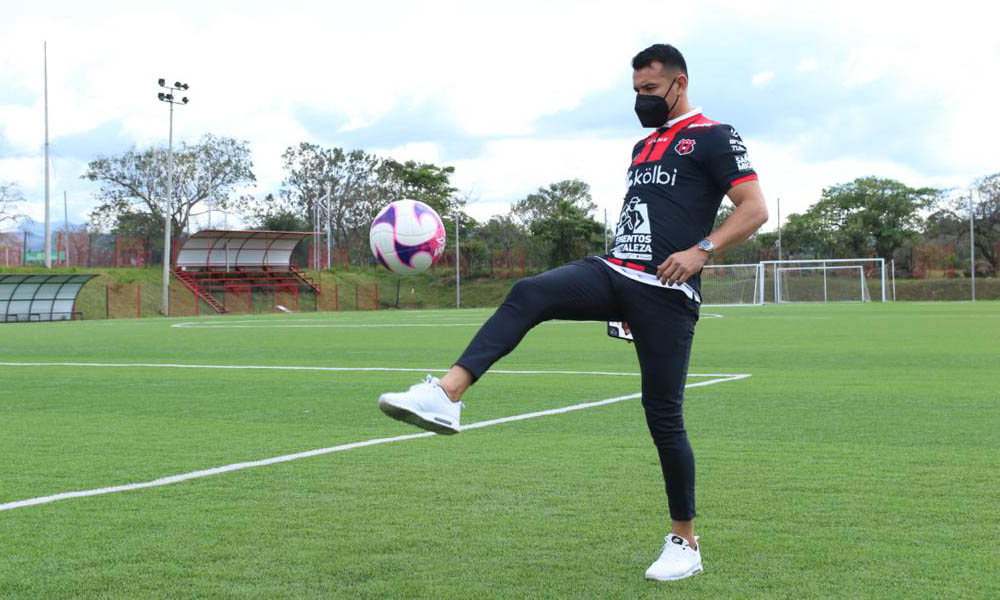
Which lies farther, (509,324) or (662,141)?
(662,141)

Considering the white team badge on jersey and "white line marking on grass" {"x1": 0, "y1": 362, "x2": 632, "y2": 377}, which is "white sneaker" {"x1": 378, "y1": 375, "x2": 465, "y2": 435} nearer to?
the white team badge on jersey

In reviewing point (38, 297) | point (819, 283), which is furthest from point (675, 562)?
point (819, 283)

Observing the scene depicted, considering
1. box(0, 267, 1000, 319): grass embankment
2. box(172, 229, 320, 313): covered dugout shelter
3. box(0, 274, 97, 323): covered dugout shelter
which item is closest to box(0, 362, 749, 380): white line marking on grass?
box(0, 274, 97, 323): covered dugout shelter

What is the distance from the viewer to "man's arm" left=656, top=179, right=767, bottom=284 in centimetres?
391

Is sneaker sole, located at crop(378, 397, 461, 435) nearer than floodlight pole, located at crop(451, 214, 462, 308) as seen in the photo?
Yes

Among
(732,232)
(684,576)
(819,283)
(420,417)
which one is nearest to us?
(420,417)

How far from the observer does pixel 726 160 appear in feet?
13.3

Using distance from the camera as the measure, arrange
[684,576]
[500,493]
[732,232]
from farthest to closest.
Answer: [500,493] → [732,232] → [684,576]

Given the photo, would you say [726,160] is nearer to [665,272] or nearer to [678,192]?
[678,192]

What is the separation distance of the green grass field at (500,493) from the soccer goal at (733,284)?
47.6 m

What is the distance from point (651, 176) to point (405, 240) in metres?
19.3

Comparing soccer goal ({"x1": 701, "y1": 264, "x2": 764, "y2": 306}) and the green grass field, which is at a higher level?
soccer goal ({"x1": 701, "y1": 264, "x2": 764, "y2": 306})

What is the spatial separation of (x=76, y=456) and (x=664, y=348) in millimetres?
4315

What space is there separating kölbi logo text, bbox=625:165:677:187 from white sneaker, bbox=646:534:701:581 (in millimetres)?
1417
